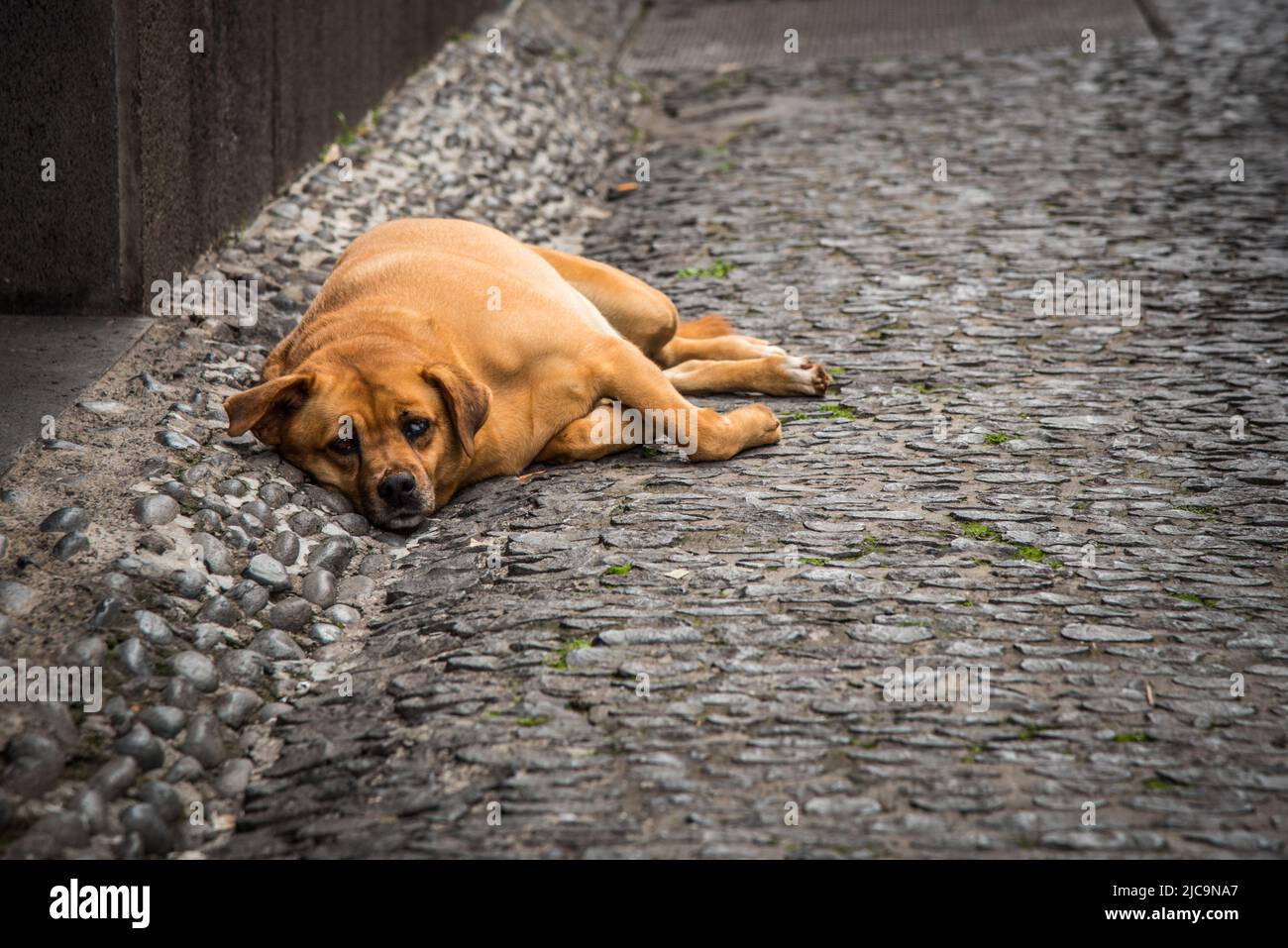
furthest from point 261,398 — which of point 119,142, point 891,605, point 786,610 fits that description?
point 891,605

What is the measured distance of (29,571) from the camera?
4328 millimetres

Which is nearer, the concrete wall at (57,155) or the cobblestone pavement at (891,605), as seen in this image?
the cobblestone pavement at (891,605)

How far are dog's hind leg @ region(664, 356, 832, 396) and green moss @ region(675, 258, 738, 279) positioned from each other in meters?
1.91

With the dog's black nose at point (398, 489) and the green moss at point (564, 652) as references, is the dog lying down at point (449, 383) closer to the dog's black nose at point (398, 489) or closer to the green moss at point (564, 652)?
the dog's black nose at point (398, 489)

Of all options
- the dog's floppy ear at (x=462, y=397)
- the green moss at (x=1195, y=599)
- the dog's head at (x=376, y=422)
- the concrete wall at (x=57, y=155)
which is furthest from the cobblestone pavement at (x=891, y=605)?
the concrete wall at (x=57, y=155)

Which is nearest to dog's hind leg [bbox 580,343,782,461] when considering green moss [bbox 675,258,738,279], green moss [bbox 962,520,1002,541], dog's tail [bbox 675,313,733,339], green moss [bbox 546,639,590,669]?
green moss [bbox 962,520,1002,541]

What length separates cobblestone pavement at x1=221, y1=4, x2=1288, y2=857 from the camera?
3576 mm

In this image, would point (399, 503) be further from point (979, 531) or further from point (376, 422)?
point (979, 531)

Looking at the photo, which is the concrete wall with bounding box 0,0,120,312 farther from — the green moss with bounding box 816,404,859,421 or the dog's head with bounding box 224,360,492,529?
the green moss with bounding box 816,404,859,421

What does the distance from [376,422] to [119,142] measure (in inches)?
87.2

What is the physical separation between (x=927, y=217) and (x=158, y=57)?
16.5 feet

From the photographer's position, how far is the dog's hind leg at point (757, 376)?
6.50 m

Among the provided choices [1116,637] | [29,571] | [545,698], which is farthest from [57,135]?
[1116,637]

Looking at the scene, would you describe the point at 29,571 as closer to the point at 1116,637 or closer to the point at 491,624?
the point at 491,624
